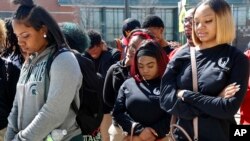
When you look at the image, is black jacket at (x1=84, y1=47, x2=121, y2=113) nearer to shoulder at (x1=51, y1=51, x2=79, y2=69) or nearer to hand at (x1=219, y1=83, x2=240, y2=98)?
shoulder at (x1=51, y1=51, x2=79, y2=69)

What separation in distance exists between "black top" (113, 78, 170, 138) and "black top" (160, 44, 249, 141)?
0.55 m

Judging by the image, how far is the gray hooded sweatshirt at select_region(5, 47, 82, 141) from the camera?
2490 mm

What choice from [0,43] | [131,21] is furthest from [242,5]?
[0,43]

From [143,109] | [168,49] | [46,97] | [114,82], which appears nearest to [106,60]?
[168,49]

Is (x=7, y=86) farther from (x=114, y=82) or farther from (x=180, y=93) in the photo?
(x=180, y=93)

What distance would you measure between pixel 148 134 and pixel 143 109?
7.7 inches

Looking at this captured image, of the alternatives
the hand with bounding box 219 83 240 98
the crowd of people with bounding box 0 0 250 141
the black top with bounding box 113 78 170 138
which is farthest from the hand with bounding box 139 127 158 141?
the hand with bounding box 219 83 240 98

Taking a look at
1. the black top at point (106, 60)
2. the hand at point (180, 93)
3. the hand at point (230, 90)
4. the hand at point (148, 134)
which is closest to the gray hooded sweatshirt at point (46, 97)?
the hand at point (180, 93)

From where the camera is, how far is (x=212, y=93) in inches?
104

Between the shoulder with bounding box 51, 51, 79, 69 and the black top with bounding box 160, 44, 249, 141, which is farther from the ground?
the shoulder with bounding box 51, 51, 79, 69

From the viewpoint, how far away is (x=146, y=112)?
336cm

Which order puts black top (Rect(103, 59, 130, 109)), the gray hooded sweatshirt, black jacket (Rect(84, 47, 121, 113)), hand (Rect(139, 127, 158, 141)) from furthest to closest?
black jacket (Rect(84, 47, 121, 113)) < black top (Rect(103, 59, 130, 109)) < hand (Rect(139, 127, 158, 141)) < the gray hooded sweatshirt

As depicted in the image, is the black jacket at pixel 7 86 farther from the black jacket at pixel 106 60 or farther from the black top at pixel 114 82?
the black jacket at pixel 106 60

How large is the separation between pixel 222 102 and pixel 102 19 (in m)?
41.9
